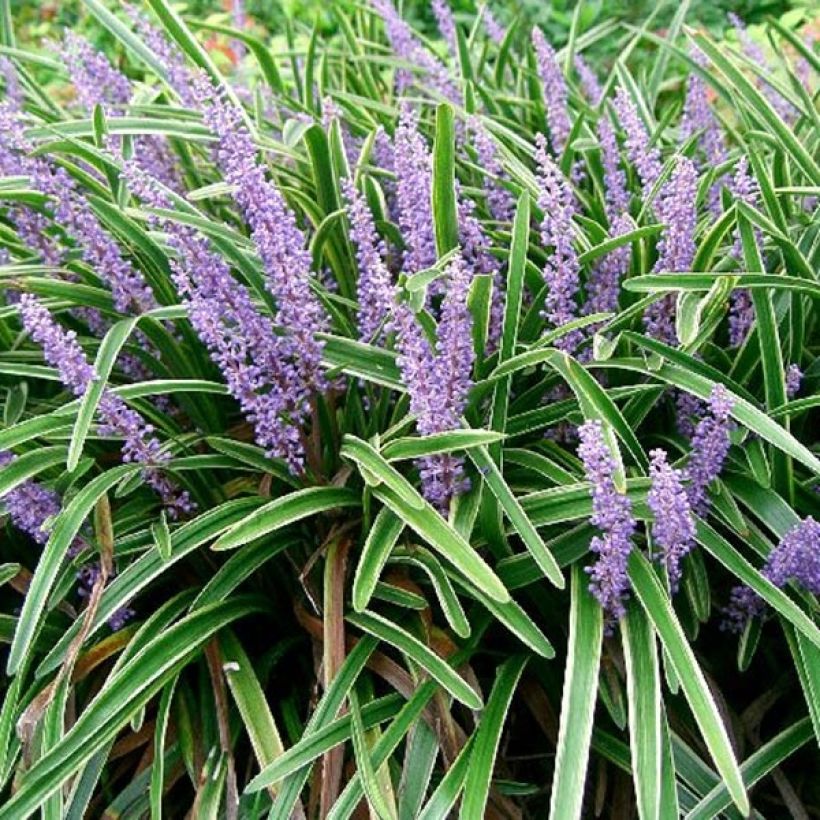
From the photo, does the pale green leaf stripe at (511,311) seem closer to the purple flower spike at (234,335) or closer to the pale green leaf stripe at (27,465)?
the purple flower spike at (234,335)

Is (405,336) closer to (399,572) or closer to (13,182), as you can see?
(399,572)

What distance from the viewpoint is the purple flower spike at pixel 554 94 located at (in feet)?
12.7

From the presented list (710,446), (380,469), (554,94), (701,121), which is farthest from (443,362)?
(701,121)

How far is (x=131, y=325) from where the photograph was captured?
2807 mm

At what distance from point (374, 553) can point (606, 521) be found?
20.6 inches

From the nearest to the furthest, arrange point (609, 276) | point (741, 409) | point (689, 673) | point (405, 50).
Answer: point (689, 673)
point (741, 409)
point (609, 276)
point (405, 50)

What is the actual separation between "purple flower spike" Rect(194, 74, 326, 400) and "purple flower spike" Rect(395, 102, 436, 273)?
32 centimetres

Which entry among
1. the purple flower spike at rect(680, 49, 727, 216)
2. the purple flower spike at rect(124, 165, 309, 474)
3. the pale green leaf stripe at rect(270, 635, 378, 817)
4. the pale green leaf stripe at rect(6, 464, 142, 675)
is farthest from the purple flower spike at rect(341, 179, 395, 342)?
the purple flower spike at rect(680, 49, 727, 216)

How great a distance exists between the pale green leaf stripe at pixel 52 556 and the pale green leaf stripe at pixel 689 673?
1215 millimetres

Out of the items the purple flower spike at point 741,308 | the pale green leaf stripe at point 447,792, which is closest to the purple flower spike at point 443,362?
the pale green leaf stripe at point 447,792

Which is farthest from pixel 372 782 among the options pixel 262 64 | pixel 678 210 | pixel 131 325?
pixel 262 64

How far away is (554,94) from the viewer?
12.8 feet

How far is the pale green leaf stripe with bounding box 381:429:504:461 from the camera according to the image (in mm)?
2488

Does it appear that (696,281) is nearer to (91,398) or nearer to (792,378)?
(792,378)
